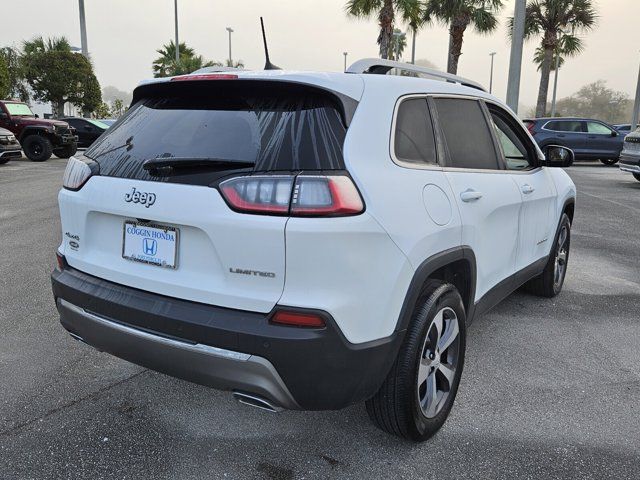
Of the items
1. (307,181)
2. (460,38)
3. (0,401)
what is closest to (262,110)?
(307,181)

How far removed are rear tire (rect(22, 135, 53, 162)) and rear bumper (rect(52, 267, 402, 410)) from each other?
1795 centimetres

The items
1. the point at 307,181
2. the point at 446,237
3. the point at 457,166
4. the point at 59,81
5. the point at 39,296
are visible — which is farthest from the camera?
the point at 59,81

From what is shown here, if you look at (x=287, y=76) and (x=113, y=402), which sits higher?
(x=287, y=76)

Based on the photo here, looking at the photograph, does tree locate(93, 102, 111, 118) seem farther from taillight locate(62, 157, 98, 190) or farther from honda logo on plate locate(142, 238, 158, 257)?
honda logo on plate locate(142, 238, 158, 257)

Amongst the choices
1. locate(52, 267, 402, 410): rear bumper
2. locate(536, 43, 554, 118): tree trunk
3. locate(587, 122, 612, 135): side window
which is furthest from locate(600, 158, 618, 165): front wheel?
locate(52, 267, 402, 410): rear bumper

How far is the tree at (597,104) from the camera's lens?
137m

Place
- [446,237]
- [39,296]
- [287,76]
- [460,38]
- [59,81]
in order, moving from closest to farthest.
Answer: [287,76]
[446,237]
[39,296]
[460,38]
[59,81]

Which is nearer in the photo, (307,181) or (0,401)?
(307,181)

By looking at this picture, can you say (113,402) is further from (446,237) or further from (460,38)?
(460,38)

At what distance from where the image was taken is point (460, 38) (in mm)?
27328

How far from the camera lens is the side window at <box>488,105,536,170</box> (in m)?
3.65

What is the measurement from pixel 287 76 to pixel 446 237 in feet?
3.26

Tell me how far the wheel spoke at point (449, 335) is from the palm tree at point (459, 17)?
2644 centimetres

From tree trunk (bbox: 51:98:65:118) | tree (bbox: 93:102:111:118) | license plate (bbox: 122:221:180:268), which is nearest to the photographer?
license plate (bbox: 122:221:180:268)
